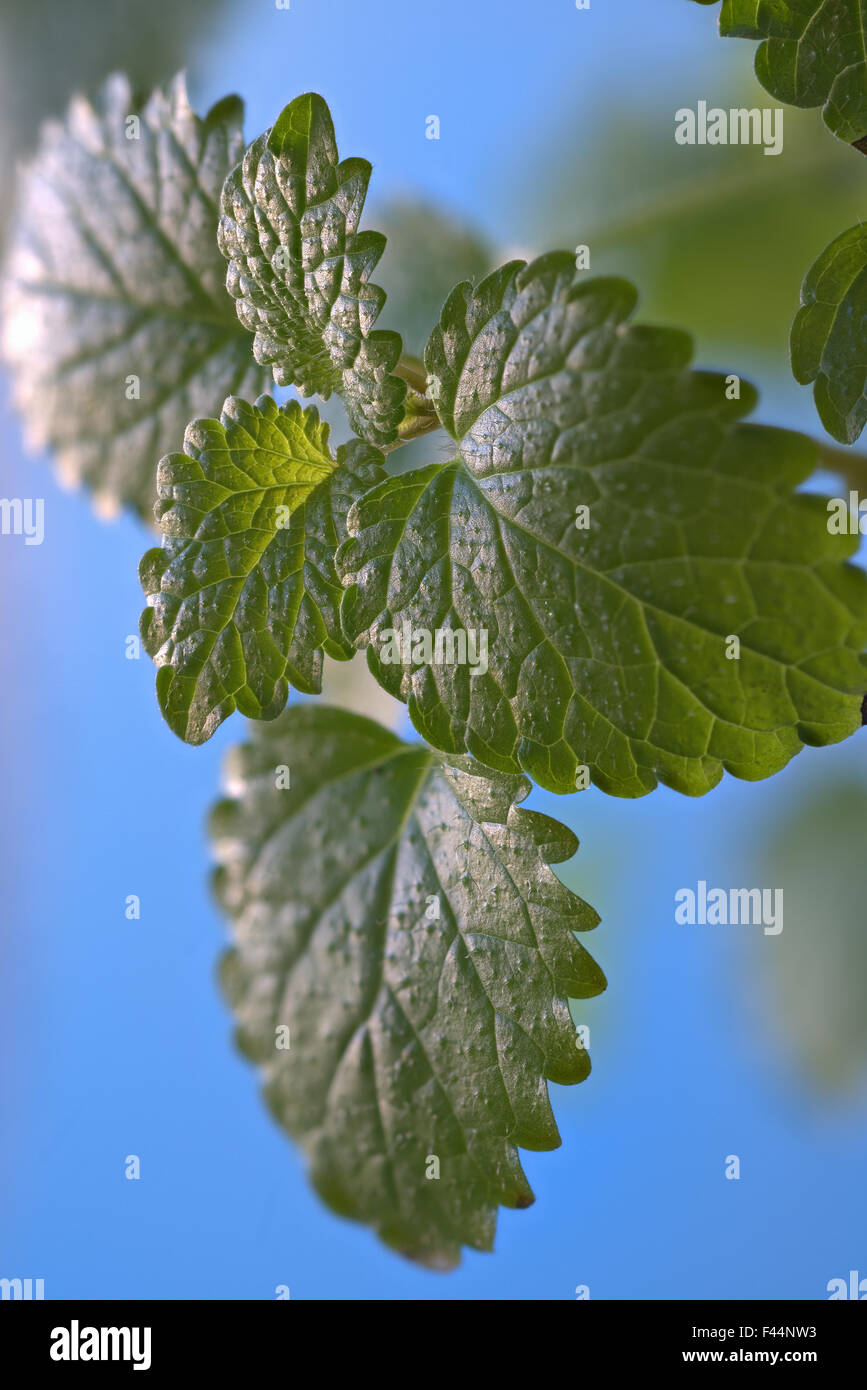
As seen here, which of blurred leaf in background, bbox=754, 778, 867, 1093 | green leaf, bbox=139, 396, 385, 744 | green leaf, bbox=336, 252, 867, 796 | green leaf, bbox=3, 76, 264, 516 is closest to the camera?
green leaf, bbox=336, 252, 867, 796

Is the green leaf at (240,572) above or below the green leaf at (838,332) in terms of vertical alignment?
below

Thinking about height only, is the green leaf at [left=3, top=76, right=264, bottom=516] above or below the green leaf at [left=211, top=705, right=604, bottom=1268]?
above

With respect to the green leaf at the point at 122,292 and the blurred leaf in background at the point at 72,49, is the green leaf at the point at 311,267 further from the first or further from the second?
the blurred leaf in background at the point at 72,49

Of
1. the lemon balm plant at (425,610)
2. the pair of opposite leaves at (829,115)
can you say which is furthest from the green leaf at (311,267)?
the pair of opposite leaves at (829,115)

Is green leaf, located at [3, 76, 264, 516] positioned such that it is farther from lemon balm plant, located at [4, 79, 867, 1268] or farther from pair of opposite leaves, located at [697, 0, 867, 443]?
pair of opposite leaves, located at [697, 0, 867, 443]

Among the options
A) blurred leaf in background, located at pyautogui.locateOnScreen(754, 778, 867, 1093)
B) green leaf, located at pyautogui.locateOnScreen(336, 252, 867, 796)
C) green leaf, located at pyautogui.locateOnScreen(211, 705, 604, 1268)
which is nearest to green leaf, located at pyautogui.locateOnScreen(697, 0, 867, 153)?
green leaf, located at pyautogui.locateOnScreen(336, 252, 867, 796)

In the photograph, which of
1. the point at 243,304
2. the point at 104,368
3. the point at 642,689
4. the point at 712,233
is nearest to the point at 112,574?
the point at 104,368

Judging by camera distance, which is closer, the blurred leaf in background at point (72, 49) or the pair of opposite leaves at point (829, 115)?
the pair of opposite leaves at point (829, 115)
